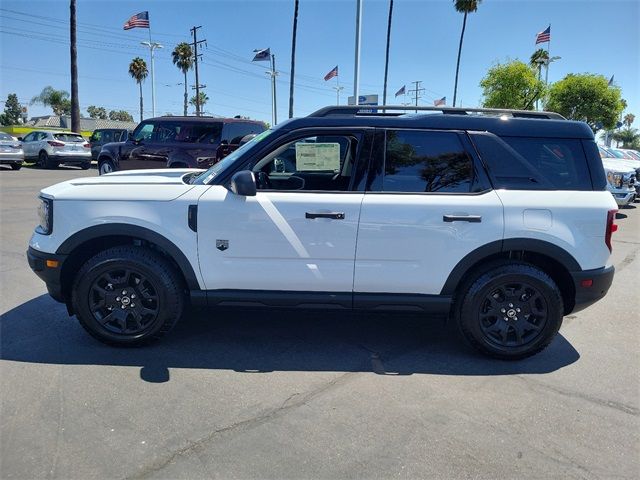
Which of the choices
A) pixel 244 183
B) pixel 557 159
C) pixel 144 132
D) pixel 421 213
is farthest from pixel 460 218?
pixel 144 132

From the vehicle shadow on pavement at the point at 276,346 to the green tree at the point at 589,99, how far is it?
95.8 ft

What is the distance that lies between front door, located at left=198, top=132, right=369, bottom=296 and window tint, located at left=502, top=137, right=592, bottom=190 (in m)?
1.22

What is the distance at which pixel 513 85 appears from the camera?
93.7 ft

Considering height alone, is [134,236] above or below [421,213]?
below

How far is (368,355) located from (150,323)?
174 cm

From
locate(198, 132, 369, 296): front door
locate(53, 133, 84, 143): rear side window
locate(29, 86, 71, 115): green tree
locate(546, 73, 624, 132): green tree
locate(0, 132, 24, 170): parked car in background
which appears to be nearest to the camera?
locate(198, 132, 369, 296): front door

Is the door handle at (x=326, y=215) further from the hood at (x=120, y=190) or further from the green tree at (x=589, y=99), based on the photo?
the green tree at (x=589, y=99)

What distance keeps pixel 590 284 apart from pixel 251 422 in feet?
8.87

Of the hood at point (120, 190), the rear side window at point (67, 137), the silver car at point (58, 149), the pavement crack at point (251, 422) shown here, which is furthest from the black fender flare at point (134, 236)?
the rear side window at point (67, 137)

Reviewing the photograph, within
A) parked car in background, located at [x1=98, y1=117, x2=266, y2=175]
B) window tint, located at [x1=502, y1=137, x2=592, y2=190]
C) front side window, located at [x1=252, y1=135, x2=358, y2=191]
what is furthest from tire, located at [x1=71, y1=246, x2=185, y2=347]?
parked car in background, located at [x1=98, y1=117, x2=266, y2=175]

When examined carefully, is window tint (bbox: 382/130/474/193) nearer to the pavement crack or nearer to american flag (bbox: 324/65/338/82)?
the pavement crack

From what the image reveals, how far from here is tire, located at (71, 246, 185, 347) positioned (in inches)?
141

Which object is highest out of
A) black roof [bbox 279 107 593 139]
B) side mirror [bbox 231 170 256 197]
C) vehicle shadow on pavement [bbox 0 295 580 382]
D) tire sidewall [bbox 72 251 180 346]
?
black roof [bbox 279 107 593 139]

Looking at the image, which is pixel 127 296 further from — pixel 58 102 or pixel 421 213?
pixel 58 102
